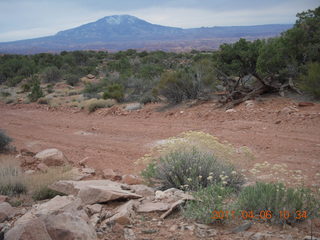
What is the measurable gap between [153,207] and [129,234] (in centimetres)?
75

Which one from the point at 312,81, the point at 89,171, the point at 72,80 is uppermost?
the point at 312,81

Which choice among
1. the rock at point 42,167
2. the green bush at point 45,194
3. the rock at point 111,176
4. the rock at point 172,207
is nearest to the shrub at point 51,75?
the rock at point 42,167

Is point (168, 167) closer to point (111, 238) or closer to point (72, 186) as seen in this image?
point (72, 186)

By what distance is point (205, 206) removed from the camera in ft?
12.0

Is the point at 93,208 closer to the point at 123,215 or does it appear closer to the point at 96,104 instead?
the point at 123,215

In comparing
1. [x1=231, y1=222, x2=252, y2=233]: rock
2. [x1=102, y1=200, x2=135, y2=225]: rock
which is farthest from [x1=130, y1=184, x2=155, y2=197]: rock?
[x1=231, y1=222, x2=252, y2=233]: rock

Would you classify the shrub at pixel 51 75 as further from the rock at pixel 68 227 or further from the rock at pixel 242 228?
the rock at pixel 242 228

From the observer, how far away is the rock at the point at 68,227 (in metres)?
3.06

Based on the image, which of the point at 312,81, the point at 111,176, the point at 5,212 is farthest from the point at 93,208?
the point at 312,81

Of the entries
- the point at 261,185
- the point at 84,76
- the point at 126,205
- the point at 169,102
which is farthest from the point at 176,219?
the point at 84,76

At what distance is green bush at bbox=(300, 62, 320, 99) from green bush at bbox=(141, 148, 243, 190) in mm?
7768

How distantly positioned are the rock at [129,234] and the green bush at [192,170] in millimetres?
1595

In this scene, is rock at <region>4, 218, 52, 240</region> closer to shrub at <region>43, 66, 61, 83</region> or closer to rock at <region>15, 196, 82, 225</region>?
rock at <region>15, 196, 82, 225</region>

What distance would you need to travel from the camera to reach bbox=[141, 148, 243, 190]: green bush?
201 inches
